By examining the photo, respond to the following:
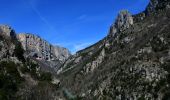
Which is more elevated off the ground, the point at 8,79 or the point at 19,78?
the point at 19,78

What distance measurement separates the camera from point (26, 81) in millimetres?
88312

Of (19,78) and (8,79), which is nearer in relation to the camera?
(8,79)

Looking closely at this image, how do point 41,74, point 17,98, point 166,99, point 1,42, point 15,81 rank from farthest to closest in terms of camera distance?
1. point 166,99
2. point 41,74
3. point 1,42
4. point 15,81
5. point 17,98

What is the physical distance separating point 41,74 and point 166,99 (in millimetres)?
107896

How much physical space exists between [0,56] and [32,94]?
1406cm

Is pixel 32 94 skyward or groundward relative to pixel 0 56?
groundward

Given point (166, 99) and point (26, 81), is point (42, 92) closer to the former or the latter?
point (26, 81)

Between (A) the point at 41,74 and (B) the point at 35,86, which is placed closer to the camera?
(B) the point at 35,86

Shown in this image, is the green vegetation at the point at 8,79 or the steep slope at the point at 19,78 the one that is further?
the steep slope at the point at 19,78

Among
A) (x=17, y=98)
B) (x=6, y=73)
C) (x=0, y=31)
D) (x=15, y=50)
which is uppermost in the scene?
(x=0, y=31)

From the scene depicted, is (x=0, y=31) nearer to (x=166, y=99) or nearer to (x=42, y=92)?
(x=42, y=92)

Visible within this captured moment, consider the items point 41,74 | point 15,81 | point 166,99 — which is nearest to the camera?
point 15,81

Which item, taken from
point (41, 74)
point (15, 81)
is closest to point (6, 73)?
point (15, 81)

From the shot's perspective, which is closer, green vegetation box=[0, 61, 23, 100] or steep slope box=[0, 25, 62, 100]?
green vegetation box=[0, 61, 23, 100]
